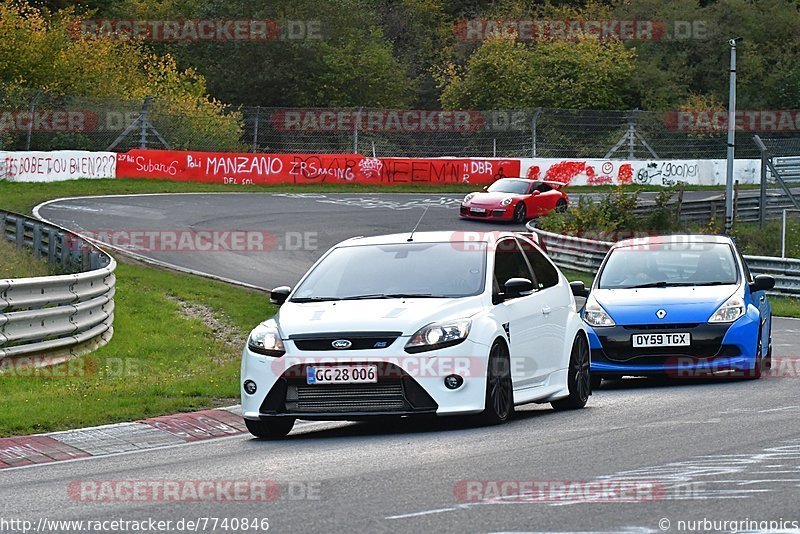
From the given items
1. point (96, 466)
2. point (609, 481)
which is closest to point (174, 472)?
point (96, 466)

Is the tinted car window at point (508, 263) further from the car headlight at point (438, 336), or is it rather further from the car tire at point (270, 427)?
the car tire at point (270, 427)

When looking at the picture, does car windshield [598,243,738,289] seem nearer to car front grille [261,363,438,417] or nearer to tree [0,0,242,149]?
car front grille [261,363,438,417]

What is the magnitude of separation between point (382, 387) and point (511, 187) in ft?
102

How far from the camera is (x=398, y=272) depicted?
1178 cm

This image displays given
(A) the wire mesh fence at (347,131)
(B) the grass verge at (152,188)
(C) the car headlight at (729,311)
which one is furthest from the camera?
(A) the wire mesh fence at (347,131)

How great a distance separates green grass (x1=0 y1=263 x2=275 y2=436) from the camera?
12.0m

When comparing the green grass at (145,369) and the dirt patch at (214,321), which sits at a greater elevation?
the green grass at (145,369)

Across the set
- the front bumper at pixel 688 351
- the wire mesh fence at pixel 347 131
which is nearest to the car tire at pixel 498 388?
the front bumper at pixel 688 351

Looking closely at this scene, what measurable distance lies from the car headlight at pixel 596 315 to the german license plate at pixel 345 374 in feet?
15.7

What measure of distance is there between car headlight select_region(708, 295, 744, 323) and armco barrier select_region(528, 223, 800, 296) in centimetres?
1371

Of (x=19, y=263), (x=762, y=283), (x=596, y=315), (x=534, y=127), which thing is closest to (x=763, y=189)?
(x=534, y=127)

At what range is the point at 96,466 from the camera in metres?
9.70

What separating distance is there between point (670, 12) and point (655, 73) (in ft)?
19.6

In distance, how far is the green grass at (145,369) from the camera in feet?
39.3
